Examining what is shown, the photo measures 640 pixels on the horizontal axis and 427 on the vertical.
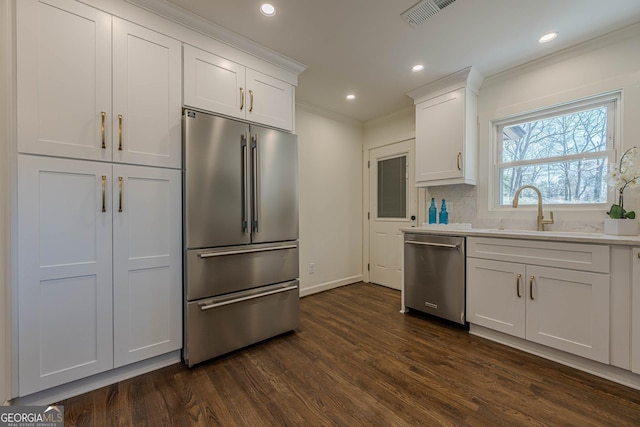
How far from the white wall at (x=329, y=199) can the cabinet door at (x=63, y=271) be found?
218cm

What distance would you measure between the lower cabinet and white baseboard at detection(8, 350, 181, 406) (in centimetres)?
8

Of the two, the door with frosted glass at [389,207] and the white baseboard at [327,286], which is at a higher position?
the door with frosted glass at [389,207]

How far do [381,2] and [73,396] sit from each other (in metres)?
3.26

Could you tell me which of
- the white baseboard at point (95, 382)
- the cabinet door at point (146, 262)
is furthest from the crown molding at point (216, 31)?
the white baseboard at point (95, 382)

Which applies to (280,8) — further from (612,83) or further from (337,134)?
(612,83)

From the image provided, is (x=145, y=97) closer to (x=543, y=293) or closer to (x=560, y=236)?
(x=560, y=236)

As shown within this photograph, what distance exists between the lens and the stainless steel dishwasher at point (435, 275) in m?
2.49

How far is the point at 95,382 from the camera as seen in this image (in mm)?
1676

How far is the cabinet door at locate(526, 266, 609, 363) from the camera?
1.77m

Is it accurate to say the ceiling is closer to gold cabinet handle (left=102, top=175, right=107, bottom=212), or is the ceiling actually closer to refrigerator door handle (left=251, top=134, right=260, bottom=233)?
refrigerator door handle (left=251, top=134, right=260, bottom=233)

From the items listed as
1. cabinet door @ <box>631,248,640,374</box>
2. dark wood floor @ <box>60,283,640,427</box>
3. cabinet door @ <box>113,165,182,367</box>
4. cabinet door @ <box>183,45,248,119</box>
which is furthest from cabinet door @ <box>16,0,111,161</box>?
cabinet door @ <box>631,248,640,374</box>

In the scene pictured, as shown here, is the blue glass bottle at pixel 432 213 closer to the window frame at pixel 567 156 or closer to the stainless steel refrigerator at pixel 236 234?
the window frame at pixel 567 156

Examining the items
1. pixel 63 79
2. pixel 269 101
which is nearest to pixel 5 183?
pixel 63 79

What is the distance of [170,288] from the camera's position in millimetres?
1898
